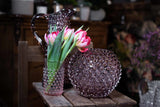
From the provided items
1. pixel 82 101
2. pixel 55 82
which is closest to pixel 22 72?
pixel 55 82

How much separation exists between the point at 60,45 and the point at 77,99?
0.23 meters

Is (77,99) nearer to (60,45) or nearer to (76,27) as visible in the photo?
(60,45)

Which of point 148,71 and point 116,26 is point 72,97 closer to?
point 148,71

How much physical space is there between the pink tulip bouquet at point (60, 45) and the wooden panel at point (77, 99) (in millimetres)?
101

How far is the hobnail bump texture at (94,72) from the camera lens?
1.00 meters

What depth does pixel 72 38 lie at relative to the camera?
1.04 meters

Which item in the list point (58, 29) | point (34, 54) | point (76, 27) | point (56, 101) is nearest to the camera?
point (56, 101)

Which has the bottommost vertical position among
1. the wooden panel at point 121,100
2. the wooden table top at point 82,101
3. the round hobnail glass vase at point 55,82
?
the wooden panel at point 121,100

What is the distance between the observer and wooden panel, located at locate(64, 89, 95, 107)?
98 cm

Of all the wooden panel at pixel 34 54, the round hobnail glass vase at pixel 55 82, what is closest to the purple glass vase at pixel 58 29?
the round hobnail glass vase at pixel 55 82

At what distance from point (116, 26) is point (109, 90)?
2.05 m

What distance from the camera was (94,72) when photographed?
39.4 inches

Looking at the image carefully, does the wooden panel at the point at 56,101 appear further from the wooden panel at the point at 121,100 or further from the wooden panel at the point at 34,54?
the wooden panel at the point at 34,54

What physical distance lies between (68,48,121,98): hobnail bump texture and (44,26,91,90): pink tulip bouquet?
4 centimetres
